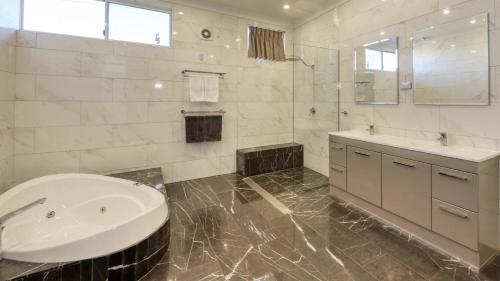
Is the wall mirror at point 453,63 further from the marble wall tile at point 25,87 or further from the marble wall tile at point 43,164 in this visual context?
the marble wall tile at point 25,87

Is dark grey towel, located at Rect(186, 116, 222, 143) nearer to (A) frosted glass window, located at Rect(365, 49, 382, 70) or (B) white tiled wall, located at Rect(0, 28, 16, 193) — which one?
(B) white tiled wall, located at Rect(0, 28, 16, 193)

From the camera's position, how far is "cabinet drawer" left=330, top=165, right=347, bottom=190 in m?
2.89

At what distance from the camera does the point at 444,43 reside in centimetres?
225

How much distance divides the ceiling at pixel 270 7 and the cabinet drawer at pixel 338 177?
2.45 m

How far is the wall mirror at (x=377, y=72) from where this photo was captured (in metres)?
2.75

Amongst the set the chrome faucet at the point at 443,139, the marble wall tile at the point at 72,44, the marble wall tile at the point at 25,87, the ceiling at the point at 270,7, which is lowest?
the chrome faucet at the point at 443,139

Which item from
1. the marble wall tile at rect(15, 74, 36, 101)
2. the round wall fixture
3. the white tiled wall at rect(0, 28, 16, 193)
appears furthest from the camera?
the round wall fixture

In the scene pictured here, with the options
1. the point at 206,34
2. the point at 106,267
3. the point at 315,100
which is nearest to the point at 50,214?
the point at 106,267

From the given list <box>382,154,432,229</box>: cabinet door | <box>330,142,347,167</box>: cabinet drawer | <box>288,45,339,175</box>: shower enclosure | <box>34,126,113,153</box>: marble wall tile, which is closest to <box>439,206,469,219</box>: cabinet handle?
<box>382,154,432,229</box>: cabinet door

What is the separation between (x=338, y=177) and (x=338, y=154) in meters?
0.29

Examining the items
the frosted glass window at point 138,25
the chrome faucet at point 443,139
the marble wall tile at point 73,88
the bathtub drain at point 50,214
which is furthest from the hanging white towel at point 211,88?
the chrome faucet at point 443,139

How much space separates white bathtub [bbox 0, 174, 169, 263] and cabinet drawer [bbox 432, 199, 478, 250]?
2240mm

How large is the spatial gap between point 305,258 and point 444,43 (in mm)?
2352

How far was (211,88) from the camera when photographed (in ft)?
12.0
